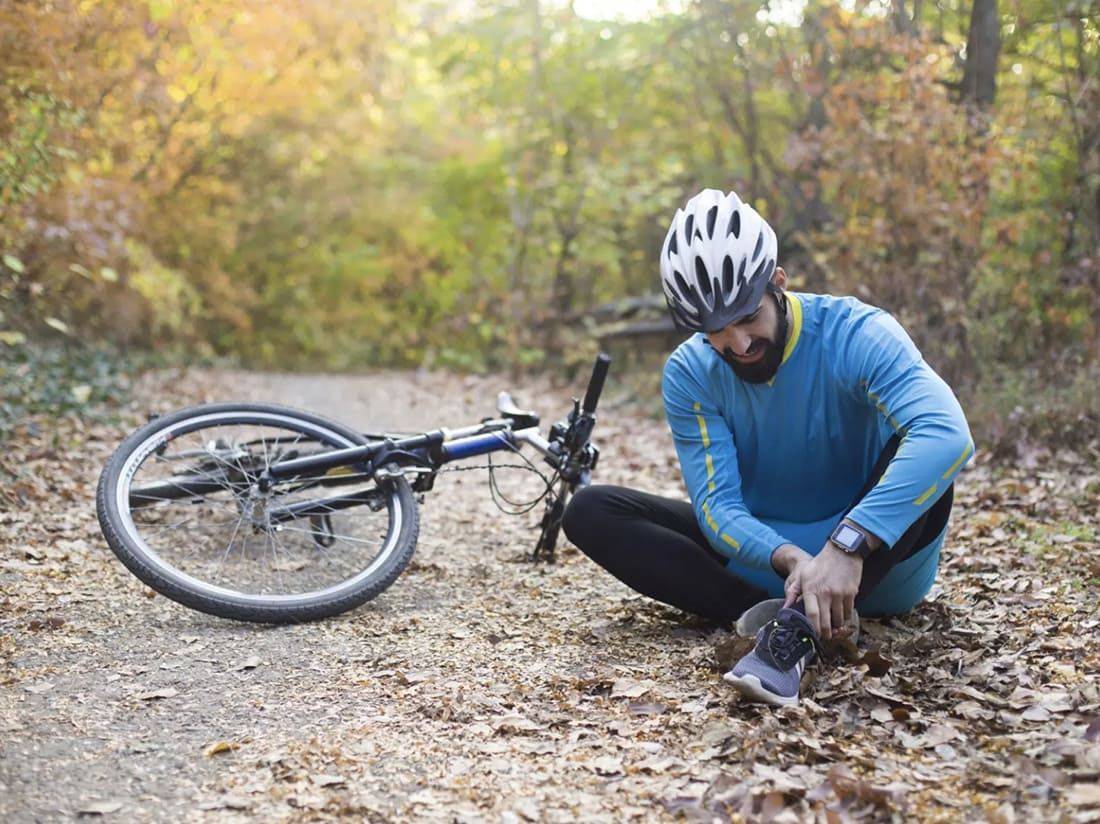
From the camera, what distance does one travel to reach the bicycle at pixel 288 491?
353 centimetres

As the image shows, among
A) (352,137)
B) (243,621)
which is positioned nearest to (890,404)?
(243,621)

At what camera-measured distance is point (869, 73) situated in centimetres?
757

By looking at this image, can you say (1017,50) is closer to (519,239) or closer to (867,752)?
(519,239)

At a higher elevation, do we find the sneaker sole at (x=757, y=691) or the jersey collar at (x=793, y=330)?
the jersey collar at (x=793, y=330)

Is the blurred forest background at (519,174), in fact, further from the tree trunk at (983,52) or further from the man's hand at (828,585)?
the man's hand at (828,585)

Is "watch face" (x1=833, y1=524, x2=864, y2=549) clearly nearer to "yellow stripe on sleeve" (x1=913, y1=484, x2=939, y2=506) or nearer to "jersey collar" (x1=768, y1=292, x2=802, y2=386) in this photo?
"yellow stripe on sleeve" (x1=913, y1=484, x2=939, y2=506)

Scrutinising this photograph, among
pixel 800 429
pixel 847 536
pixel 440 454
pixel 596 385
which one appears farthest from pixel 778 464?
pixel 440 454

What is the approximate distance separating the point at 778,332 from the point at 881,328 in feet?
0.96

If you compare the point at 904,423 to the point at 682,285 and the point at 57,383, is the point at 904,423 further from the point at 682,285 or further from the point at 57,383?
the point at 57,383

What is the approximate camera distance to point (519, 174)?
11.9 metres

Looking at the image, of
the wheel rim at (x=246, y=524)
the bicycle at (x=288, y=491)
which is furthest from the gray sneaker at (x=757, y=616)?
the wheel rim at (x=246, y=524)

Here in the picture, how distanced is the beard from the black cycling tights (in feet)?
1.62

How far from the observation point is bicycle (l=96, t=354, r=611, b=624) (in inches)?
139

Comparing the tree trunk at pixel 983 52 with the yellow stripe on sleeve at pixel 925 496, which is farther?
the tree trunk at pixel 983 52
